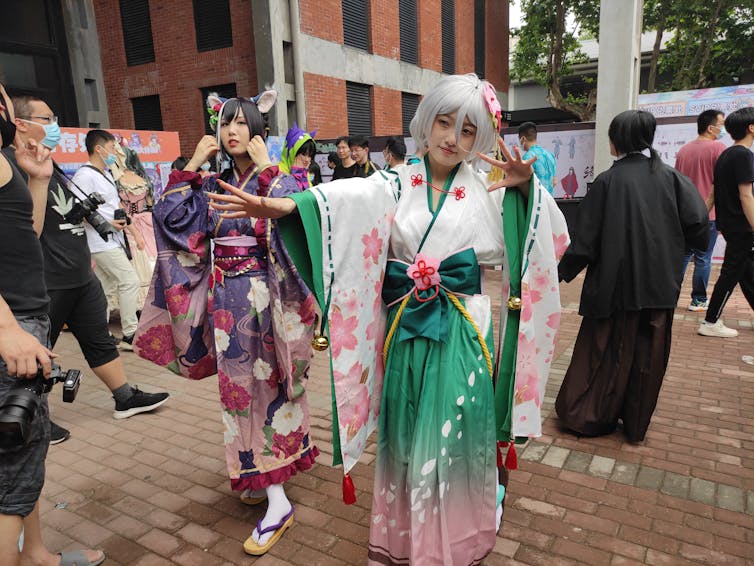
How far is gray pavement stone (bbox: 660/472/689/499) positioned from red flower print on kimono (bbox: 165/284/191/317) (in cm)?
256

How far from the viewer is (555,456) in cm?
320

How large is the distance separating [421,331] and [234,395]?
103cm

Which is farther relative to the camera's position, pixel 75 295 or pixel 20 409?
pixel 75 295

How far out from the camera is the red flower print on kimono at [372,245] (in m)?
2.07

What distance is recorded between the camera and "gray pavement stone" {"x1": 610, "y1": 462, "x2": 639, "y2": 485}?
294 centimetres

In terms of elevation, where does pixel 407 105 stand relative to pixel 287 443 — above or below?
above

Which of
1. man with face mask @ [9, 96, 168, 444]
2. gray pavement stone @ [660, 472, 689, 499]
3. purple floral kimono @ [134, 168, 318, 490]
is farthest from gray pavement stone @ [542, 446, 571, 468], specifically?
man with face mask @ [9, 96, 168, 444]

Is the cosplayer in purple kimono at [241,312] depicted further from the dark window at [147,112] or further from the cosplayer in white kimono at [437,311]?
the dark window at [147,112]

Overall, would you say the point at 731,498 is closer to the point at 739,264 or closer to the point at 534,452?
the point at 534,452

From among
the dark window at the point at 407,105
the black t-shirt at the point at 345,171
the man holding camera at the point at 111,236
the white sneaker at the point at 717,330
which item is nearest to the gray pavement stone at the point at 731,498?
the white sneaker at the point at 717,330

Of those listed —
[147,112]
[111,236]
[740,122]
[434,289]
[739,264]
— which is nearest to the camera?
[434,289]

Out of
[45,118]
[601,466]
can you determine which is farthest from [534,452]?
[45,118]

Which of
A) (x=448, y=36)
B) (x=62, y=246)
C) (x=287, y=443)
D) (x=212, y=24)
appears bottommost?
(x=287, y=443)

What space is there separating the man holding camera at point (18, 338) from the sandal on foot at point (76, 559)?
54 cm
